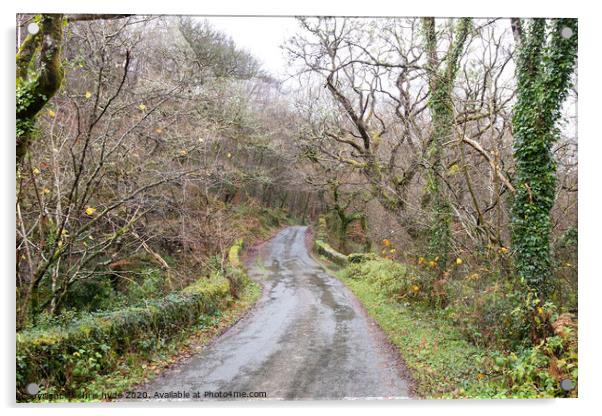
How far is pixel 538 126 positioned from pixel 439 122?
2468 mm

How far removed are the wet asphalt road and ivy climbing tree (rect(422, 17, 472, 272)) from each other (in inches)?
78.4

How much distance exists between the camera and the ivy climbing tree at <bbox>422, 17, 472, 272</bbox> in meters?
6.74

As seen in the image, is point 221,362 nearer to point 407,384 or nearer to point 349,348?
point 349,348

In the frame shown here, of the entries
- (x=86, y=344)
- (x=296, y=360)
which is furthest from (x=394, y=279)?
(x=86, y=344)

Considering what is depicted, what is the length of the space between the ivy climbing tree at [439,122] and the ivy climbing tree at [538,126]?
1390mm

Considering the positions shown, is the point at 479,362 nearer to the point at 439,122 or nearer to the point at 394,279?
the point at 394,279

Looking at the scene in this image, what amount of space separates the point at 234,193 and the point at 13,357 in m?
4.33

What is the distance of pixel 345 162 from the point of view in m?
10.3

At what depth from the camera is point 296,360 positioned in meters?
5.32

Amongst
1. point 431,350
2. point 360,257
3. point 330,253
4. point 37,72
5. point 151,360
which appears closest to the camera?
point 37,72

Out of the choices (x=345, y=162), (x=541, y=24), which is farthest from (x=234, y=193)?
(x=541, y=24)

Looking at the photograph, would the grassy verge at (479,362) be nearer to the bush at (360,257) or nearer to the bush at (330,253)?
the bush at (360,257)

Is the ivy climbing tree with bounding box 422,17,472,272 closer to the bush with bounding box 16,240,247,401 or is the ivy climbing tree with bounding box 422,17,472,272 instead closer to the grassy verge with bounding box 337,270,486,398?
the grassy verge with bounding box 337,270,486,398

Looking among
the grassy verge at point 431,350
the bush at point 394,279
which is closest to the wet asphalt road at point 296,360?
A: the grassy verge at point 431,350
